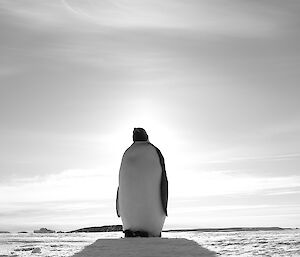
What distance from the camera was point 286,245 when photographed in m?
7.88

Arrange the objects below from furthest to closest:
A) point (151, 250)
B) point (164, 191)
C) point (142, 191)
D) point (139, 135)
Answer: point (139, 135) < point (164, 191) < point (142, 191) < point (151, 250)

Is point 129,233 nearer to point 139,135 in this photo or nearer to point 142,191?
point 142,191

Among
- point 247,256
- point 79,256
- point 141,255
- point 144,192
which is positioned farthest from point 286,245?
point 144,192

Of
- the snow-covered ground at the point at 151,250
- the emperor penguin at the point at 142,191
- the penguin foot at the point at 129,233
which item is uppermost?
the emperor penguin at the point at 142,191

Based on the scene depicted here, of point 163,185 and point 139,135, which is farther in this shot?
point 139,135

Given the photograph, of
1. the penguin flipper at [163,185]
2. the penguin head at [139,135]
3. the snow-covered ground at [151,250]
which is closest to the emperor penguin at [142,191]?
the penguin flipper at [163,185]

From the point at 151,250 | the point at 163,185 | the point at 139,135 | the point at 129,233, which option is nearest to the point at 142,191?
the point at 163,185

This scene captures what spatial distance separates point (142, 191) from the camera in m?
13.6

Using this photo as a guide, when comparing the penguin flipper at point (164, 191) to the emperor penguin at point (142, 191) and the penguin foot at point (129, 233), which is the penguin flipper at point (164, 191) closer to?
the emperor penguin at point (142, 191)

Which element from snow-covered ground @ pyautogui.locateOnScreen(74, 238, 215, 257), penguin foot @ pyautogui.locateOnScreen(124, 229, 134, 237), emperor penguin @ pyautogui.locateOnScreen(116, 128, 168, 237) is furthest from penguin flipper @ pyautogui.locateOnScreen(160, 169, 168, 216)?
snow-covered ground @ pyautogui.locateOnScreen(74, 238, 215, 257)

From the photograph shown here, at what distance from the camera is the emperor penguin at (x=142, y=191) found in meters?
13.6

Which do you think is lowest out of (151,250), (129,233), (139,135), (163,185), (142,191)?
(151,250)

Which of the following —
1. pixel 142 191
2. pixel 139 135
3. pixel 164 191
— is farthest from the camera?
pixel 139 135

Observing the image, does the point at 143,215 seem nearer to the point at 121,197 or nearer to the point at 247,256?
the point at 121,197
